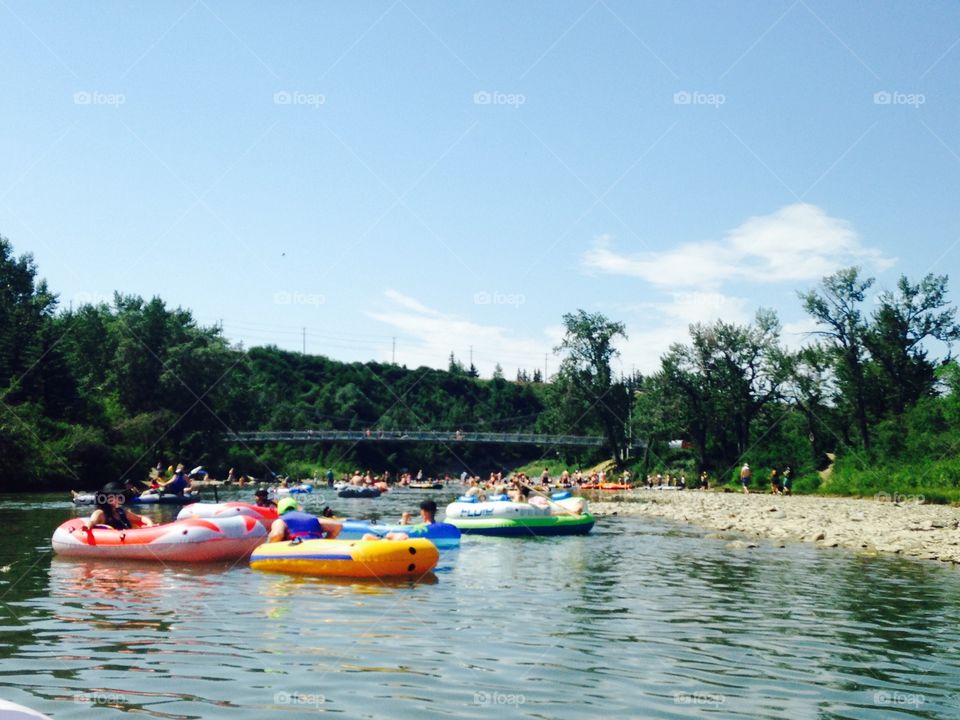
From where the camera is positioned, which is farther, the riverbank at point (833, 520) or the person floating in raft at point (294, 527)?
the riverbank at point (833, 520)

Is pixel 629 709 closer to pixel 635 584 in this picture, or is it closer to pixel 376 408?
pixel 635 584

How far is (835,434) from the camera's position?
2245 inches

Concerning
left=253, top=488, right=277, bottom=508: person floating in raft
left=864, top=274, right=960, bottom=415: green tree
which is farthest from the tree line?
left=253, top=488, right=277, bottom=508: person floating in raft

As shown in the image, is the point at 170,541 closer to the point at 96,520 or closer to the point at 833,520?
the point at 96,520
